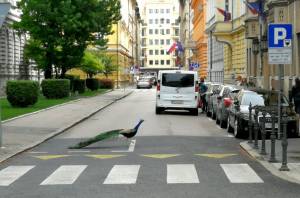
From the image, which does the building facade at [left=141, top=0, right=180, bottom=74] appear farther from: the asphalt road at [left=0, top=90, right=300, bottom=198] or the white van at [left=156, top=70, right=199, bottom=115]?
the asphalt road at [left=0, top=90, right=300, bottom=198]

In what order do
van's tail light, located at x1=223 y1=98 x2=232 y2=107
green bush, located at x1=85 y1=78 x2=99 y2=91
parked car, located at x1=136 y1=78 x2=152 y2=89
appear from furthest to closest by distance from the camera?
parked car, located at x1=136 y1=78 x2=152 y2=89 < green bush, located at x1=85 y1=78 x2=99 y2=91 < van's tail light, located at x1=223 y1=98 x2=232 y2=107

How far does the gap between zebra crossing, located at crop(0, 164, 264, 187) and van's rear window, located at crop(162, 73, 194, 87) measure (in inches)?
689

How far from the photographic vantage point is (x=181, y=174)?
11508mm

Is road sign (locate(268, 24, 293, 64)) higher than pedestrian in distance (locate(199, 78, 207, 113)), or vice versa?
road sign (locate(268, 24, 293, 64))

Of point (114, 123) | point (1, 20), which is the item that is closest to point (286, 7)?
point (114, 123)

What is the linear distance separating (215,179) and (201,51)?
237 ft

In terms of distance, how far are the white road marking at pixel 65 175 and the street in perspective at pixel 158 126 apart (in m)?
0.02

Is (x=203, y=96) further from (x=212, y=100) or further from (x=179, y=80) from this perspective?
(x=212, y=100)

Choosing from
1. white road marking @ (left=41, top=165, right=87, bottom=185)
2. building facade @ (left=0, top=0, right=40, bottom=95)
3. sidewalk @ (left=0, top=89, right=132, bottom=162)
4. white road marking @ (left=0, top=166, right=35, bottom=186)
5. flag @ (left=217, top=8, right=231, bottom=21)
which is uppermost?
flag @ (left=217, top=8, right=231, bottom=21)

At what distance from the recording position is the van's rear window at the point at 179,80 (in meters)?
30.2

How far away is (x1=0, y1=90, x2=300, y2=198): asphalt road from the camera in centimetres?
980

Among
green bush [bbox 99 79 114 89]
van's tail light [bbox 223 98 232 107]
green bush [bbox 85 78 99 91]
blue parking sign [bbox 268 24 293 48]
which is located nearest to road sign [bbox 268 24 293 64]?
blue parking sign [bbox 268 24 293 48]

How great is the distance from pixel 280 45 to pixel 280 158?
88.5 inches

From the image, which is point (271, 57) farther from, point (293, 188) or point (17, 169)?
point (17, 169)
